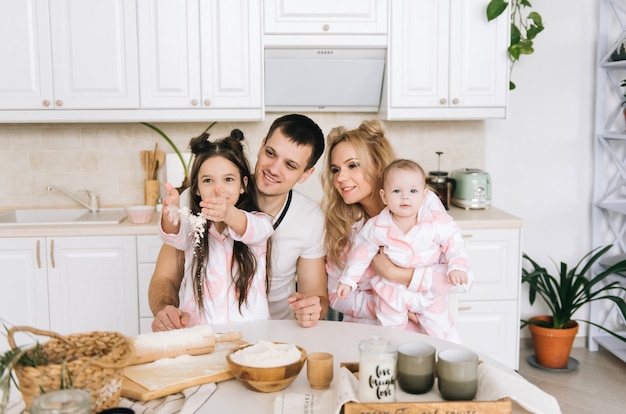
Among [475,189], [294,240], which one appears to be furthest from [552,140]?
[294,240]

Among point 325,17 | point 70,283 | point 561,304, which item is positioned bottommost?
point 561,304

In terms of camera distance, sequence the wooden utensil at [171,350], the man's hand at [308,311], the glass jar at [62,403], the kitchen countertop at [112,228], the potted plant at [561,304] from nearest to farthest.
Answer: the glass jar at [62,403], the wooden utensil at [171,350], the man's hand at [308,311], the kitchen countertop at [112,228], the potted plant at [561,304]

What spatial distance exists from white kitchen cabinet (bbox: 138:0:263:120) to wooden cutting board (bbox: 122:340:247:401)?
6.87 feet

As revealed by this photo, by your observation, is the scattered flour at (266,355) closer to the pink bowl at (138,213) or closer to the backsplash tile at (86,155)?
the pink bowl at (138,213)

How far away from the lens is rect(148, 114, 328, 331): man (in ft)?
6.84

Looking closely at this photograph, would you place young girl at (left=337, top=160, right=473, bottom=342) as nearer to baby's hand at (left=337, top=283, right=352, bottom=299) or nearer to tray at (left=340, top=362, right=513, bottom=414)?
baby's hand at (left=337, top=283, right=352, bottom=299)

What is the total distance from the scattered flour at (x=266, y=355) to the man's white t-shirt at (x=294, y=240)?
2.30 ft

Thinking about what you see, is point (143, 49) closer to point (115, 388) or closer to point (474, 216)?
point (474, 216)

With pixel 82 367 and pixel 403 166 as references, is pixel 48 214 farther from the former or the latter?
pixel 82 367

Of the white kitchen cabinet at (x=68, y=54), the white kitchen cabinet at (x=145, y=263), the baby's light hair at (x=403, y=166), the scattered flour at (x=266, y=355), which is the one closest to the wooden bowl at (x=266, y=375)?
the scattered flour at (x=266, y=355)

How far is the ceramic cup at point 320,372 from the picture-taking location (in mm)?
1422

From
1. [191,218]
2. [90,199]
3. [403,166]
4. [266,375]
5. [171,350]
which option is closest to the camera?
[266,375]

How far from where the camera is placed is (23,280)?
3.24 metres

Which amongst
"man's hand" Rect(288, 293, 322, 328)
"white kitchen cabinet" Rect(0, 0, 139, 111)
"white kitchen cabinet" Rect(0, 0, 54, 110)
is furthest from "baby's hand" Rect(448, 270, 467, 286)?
"white kitchen cabinet" Rect(0, 0, 54, 110)
